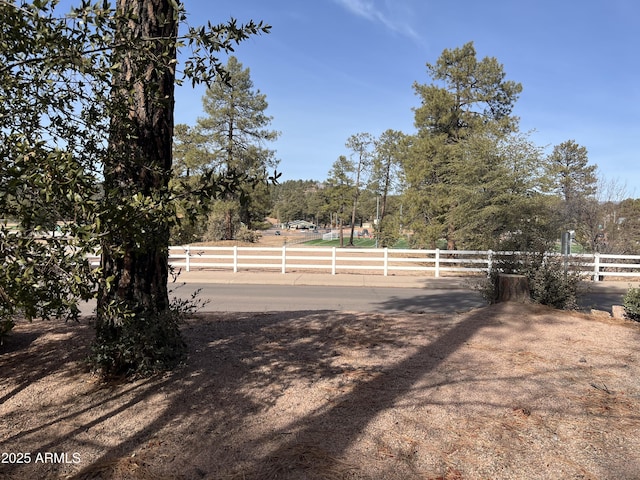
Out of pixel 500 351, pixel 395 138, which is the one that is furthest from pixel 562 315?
pixel 395 138

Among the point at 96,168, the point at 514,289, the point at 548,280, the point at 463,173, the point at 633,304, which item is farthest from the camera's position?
the point at 463,173

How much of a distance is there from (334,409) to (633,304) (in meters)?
5.95

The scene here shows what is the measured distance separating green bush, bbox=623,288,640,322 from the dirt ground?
166cm

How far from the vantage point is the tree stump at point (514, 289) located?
7.31 m

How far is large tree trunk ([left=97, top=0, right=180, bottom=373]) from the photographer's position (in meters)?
2.69

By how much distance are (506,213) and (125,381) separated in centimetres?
1820

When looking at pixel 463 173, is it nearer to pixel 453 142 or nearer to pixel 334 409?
pixel 453 142

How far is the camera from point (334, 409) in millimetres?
3520

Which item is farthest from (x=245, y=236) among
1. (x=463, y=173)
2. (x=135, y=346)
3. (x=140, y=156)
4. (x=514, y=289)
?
(x=140, y=156)

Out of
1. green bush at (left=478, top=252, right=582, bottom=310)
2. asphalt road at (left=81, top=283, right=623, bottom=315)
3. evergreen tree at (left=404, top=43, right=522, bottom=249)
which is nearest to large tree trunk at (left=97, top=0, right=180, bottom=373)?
asphalt road at (left=81, top=283, right=623, bottom=315)

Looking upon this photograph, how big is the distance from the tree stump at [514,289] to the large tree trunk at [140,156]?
5.48 m

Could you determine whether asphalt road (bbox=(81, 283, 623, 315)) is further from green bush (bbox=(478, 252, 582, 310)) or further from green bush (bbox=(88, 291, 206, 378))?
green bush (bbox=(88, 291, 206, 378))

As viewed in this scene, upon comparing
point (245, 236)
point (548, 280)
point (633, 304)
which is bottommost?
point (633, 304)

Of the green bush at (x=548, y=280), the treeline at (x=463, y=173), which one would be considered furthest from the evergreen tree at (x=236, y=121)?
the green bush at (x=548, y=280)
